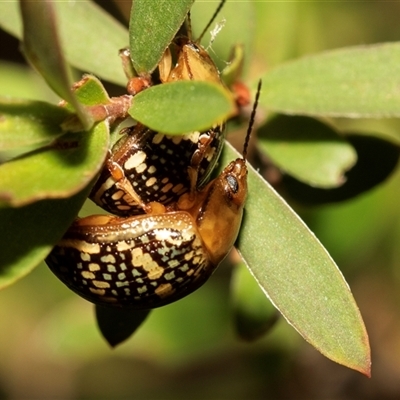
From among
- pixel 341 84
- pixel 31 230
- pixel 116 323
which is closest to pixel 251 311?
pixel 116 323

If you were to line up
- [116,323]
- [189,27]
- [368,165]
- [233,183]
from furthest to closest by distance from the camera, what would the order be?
[368,165]
[116,323]
[189,27]
[233,183]

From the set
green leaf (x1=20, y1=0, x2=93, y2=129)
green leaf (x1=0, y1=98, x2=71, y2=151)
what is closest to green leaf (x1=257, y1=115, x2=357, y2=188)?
green leaf (x1=0, y1=98, x2=71, y2=151)

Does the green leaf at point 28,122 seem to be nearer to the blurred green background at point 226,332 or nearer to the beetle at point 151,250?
the beetle at point 151,250

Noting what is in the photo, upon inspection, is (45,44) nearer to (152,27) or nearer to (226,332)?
(152,27)

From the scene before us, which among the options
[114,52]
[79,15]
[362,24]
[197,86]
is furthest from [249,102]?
[362,24]

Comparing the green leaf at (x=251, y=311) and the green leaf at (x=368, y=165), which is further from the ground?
Result: the green leaf at (x=368, y=165)

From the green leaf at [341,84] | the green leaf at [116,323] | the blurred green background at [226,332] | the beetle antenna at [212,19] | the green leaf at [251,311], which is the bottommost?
A: the blurred green background at [226,332]

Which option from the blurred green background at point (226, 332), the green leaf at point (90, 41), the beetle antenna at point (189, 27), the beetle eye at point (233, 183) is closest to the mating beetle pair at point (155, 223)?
the beetle eye at point (233, 183)

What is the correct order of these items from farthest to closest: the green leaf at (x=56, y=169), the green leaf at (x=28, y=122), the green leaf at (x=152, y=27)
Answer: the green leaf at (x=152, y=27) → the green leaf at (x=28, y=122) → the green leaf at (x=56, y=169)
